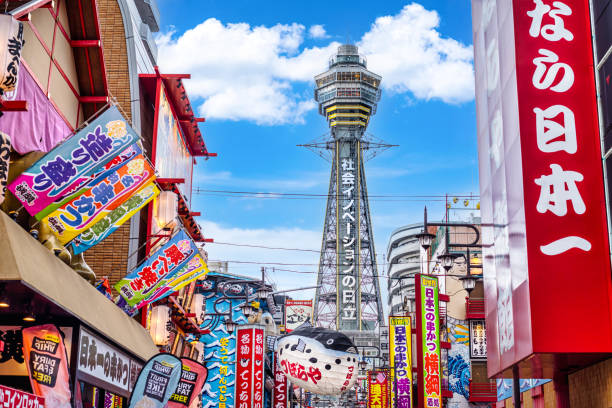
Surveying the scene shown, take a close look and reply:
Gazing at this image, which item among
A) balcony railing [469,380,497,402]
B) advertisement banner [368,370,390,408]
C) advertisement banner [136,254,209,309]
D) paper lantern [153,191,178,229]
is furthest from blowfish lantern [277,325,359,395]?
advertisement banner [368,370,390,408]

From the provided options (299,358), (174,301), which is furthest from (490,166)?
(174,301)

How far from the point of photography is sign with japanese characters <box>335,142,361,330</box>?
12875 cm

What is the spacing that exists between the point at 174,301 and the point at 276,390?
2492cm

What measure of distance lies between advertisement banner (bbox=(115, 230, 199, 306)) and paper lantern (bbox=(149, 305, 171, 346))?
343 cm

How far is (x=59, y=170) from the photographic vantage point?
1388 cm

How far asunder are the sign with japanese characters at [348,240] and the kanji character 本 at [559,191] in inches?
4519

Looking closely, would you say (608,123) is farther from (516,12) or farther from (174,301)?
(174,301)

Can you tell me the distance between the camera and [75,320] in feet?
47.3

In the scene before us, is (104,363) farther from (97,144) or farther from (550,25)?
(550,25)

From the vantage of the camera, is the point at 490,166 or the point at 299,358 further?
the point at 299,358

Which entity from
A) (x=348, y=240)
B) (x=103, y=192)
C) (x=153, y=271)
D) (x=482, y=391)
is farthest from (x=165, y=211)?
(x=348, y=240)

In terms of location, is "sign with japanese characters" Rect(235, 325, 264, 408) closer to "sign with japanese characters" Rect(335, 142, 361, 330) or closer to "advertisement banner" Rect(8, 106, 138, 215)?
"advertisement banner" Rect(8, 106, 138, 215)

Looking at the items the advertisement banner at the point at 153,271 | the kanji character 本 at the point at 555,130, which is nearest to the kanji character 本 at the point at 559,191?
the kanji character 本 at the point at 555,130

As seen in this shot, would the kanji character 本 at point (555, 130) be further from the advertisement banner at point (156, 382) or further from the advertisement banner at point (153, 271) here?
the advertisement banner at point (153, 271)
